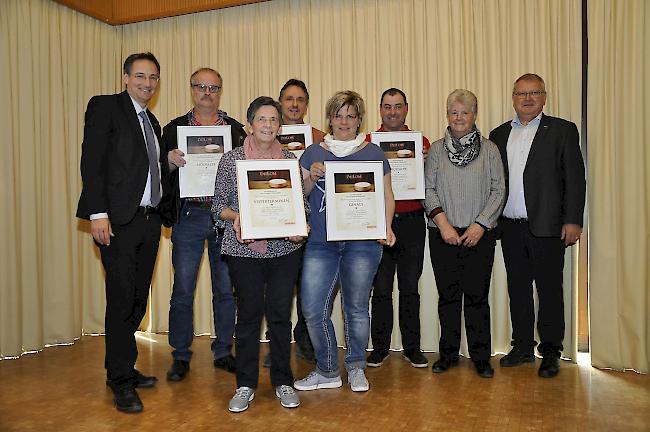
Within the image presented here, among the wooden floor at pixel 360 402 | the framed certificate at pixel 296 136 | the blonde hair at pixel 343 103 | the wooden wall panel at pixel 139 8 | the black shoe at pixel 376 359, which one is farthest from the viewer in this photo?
the wooden wall panel at pixel 139 8

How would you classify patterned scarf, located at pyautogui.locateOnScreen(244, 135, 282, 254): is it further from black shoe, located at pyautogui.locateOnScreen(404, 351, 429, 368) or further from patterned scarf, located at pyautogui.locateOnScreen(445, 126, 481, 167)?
black shoe, located at pyautogui.locateOnScreen(404, 351, 429, 368)

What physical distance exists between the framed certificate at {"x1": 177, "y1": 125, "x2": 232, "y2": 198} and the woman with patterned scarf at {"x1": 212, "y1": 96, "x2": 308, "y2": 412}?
540 millimetres

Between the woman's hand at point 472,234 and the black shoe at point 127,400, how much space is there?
2025 mm

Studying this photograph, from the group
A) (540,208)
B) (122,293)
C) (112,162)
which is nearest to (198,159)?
(112,162)

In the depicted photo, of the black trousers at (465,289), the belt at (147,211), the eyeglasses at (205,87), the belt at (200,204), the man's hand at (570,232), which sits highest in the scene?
the eyeglasses at (205,87)

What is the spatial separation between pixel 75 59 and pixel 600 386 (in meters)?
4.49

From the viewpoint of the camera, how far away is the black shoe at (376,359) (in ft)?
12.5

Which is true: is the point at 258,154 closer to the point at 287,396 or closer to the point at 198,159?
the point at 198,159

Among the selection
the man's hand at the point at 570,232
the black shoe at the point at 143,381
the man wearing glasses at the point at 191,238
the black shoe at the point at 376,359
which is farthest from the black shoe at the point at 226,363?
the man's hand at the point at 570,232

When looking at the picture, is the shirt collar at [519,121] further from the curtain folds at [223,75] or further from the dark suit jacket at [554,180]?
the curtain folds at [223,75]

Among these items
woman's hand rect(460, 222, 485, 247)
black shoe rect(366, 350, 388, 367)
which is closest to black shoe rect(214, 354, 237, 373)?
black shoe rect(366, 350, 388, 367)

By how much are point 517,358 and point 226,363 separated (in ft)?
6.22

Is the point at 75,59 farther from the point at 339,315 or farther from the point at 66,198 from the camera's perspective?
the point at 339,315

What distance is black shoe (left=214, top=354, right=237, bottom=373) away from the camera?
12.1ft
